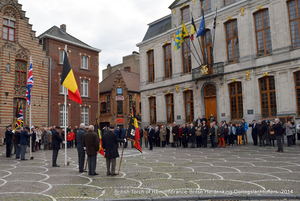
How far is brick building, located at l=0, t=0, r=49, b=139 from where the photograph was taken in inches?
1003

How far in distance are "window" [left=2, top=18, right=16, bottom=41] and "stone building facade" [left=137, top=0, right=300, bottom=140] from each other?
1483cm

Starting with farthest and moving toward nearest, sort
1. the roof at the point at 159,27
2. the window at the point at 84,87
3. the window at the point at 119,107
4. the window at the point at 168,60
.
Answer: the window at the point at 119,107
the window at the point at 84,87
the roof at the point at 159,27
the window at the point at 168,60

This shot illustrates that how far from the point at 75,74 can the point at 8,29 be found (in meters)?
9.17

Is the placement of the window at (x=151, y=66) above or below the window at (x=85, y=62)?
below

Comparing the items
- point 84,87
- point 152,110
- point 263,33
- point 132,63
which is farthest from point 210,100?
point 132,63

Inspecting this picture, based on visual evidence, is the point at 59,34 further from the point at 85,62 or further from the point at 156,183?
the point at 156,183

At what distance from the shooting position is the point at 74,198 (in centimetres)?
572

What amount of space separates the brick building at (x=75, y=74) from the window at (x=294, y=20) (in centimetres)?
2428

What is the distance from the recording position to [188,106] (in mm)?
25641

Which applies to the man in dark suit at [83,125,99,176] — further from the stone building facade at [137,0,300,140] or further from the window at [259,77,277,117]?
the window at [259,77,277,117]

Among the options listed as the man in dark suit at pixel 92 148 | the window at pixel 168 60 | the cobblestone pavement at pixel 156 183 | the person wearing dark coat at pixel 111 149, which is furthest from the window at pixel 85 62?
the person wearing dark coat at pixel 111 149

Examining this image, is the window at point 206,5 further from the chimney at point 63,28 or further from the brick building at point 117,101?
the brick building at point 117,101

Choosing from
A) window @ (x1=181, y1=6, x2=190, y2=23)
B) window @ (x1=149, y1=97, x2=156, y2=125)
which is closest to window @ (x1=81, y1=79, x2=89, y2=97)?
window @ (x1=149, y1=97, x2=156, y2=125)

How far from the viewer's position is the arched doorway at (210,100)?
23250 mm
